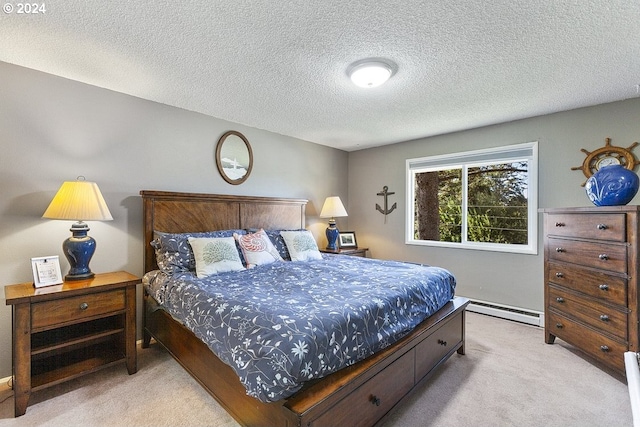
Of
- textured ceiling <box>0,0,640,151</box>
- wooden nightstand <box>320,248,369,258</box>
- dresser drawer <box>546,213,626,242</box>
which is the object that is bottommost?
wooden nightstand <box>320,248,369,258</box>

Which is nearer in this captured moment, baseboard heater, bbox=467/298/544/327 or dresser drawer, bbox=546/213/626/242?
dresser drawer, bbox=546/213/626/242

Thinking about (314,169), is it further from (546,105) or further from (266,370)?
(266,370)

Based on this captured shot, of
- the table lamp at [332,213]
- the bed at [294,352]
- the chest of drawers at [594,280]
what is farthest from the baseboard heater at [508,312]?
the table lamp at [332,213]

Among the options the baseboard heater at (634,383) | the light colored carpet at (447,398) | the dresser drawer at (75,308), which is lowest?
the light colored carpet at (447,398)

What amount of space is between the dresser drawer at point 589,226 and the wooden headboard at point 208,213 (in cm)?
291

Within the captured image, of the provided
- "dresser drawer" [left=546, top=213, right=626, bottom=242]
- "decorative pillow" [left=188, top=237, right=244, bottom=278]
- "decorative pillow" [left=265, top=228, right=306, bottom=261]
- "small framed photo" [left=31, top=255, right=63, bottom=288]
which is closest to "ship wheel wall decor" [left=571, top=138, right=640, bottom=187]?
"dresser drawer" [left=546, top=213, right=626, bottom=242]

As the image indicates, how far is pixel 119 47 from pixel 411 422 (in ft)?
9.98

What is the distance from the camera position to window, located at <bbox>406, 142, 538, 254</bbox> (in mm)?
3420

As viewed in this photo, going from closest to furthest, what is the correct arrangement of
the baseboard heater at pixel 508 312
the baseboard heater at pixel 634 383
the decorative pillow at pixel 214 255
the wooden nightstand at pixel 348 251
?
the baseboard heater at pixel 634 383 < the decorative pillow at pixel 214 255 < the baseboard heater at pixel 508 312 < the wooden nightstand at pixel 348 251

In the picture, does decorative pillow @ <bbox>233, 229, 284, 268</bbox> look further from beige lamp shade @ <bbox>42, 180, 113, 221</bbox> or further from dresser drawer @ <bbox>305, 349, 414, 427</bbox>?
dresser drawer @ <bbox>305, 349, 414, 427</bbox>

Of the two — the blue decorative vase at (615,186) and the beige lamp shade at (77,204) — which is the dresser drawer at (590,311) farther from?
the beige lamp shade at (77,204)

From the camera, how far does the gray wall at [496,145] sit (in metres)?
2.92

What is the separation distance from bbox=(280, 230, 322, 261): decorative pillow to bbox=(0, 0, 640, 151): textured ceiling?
1411mm

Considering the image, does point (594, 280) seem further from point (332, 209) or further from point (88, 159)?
point (88, 159)
